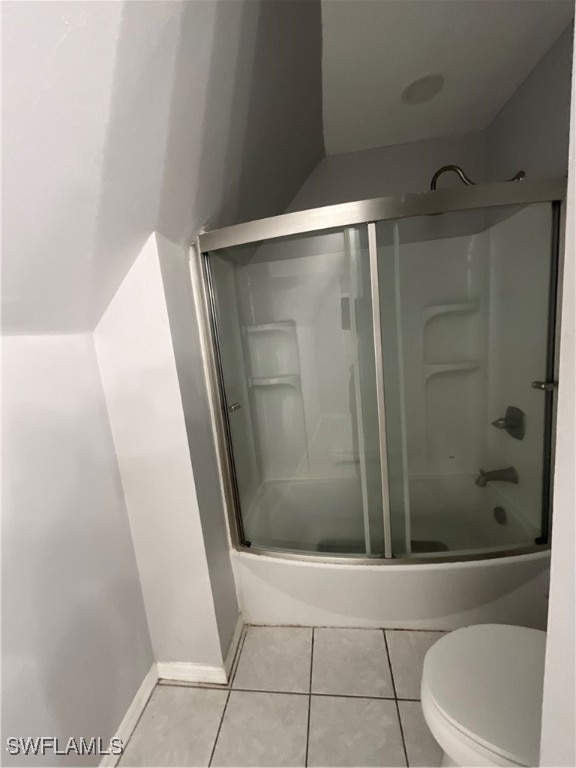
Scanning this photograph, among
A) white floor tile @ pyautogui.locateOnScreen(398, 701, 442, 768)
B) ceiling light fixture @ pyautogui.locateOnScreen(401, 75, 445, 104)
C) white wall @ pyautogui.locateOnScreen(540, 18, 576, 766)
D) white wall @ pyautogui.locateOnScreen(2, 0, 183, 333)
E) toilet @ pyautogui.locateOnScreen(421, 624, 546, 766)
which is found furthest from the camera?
ceiling light fixture @ pyautogui.locateOnScreen(401, 75, 445, 104)

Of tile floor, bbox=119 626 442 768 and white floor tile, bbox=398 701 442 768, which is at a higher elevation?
tile floor, bbox=119 626 442 768

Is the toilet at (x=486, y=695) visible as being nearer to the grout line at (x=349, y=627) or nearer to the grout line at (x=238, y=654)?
the grout line at (x=349, y=627)

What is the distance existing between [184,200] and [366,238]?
0.62 meters

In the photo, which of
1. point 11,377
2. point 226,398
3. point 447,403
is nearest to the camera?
point 11,377

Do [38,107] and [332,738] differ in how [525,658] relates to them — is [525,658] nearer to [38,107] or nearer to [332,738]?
[332,738]

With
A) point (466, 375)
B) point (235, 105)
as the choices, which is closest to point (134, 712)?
point (466, 375)

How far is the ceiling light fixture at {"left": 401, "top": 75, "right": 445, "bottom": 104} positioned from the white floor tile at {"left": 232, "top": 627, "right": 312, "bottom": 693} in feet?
7.64

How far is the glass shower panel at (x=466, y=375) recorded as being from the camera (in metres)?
1.26

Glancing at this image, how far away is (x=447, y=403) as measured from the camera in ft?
5.01

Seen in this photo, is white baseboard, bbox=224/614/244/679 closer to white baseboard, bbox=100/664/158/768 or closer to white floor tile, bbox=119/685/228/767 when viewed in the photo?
white floor tile, bbox=119/685/228/767

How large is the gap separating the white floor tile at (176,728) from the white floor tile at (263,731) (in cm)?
4

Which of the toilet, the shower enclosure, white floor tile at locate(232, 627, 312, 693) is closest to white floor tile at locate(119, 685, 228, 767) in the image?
white floor tile at locate(232, 627, 312, 693)

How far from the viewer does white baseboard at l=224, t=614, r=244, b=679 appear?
1225 millimetres

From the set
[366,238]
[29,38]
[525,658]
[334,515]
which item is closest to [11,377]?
[29,38]
